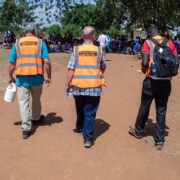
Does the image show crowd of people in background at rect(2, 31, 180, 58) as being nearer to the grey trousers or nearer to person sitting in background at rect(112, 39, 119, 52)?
person sitting in background at rect(112, 39, 119, 52)

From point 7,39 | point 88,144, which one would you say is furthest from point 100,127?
point 7,39

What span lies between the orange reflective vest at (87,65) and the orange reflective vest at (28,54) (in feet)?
2.39

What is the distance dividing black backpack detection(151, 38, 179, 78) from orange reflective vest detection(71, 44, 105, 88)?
2.61 feet

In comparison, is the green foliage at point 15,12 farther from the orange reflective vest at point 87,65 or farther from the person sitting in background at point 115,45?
the orange reflective vest at point 87,65

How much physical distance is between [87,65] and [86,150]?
4.15 ft

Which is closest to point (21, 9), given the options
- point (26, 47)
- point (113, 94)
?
point (113, 94)

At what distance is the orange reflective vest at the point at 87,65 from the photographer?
11.7 feet

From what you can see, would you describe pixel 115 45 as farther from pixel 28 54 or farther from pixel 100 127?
pixel 28 54

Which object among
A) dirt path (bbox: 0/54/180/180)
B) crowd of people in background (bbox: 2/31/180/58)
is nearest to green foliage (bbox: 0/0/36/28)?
crowd of people in background (bbox: 2/31/180/58)

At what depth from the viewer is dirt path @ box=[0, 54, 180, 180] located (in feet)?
10.4

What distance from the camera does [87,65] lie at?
3590 mm

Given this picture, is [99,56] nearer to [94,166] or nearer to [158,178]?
[94,166]

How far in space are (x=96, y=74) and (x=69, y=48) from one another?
16.3 meters

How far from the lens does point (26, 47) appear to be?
391 centimetres
